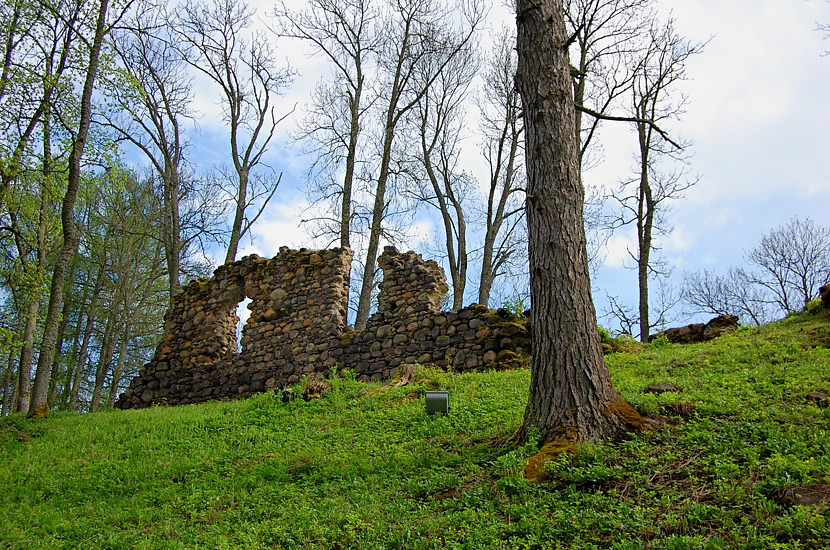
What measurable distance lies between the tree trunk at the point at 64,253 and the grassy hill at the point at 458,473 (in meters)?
1.97

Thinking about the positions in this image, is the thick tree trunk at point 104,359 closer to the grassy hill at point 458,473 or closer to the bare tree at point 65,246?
the bare tree at point 65,246

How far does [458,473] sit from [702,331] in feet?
23.9

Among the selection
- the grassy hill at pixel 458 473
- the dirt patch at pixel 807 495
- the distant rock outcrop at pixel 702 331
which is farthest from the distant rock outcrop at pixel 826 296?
the dirt patch at pixel 807 495

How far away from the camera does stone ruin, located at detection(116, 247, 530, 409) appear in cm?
1103

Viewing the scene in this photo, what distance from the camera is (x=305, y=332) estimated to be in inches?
505

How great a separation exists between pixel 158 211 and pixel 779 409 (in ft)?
66.6

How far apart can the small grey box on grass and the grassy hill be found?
172 millimetres

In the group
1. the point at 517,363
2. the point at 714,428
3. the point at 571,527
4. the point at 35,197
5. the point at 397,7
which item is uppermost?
the point at 397,7

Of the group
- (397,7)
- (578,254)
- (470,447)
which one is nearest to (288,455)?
(470,447)

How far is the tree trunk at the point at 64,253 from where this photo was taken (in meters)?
10.5

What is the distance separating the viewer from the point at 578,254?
555cm

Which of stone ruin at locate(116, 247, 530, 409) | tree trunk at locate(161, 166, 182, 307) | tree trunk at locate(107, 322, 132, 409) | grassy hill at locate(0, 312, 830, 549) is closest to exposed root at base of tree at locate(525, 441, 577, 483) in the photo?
grassy hill at locate(0, 312, 830, 549)

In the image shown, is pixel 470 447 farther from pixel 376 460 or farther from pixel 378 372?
pixel 378 372

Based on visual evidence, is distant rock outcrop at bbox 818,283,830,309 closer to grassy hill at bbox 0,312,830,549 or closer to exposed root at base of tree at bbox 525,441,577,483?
grassy hill at bbox 0,312,830,549
